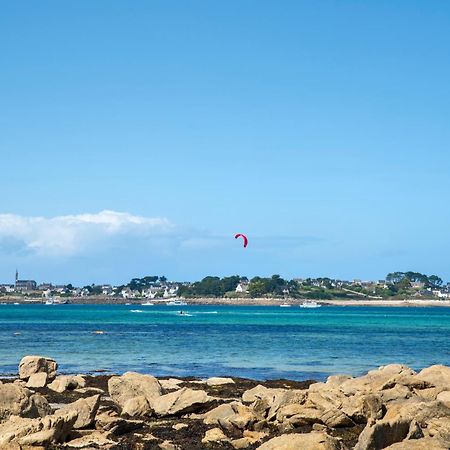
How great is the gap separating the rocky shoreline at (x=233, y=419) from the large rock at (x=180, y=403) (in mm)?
25

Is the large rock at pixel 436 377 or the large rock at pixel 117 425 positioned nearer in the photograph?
the large rock at pixel 117 425

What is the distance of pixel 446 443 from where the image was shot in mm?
15367

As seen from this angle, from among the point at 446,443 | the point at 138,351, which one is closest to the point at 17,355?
the point at 138,351

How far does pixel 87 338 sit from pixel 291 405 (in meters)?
53.0

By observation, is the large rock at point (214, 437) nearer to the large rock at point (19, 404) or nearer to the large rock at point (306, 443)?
the large rock at point (306, 443)

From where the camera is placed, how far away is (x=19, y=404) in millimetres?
19562

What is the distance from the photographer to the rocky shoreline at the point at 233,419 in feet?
52.3

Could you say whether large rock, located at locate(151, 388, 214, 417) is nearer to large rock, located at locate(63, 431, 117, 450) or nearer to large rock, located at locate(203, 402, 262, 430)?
large rock, located at locate(203, 402, 262, 430)

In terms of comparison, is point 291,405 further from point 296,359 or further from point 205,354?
point 205,354

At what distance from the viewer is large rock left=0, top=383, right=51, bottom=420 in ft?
63.0

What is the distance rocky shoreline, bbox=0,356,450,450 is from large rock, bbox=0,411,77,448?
2 centimetres

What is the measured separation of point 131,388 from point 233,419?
5.38 meters

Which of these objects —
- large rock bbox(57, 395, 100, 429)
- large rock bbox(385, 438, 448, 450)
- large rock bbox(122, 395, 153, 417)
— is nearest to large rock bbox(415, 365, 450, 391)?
large rock bbox(122, 395, 153, 417)

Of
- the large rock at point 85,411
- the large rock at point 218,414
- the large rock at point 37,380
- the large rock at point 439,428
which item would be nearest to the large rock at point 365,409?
the large rock at point 439,428
